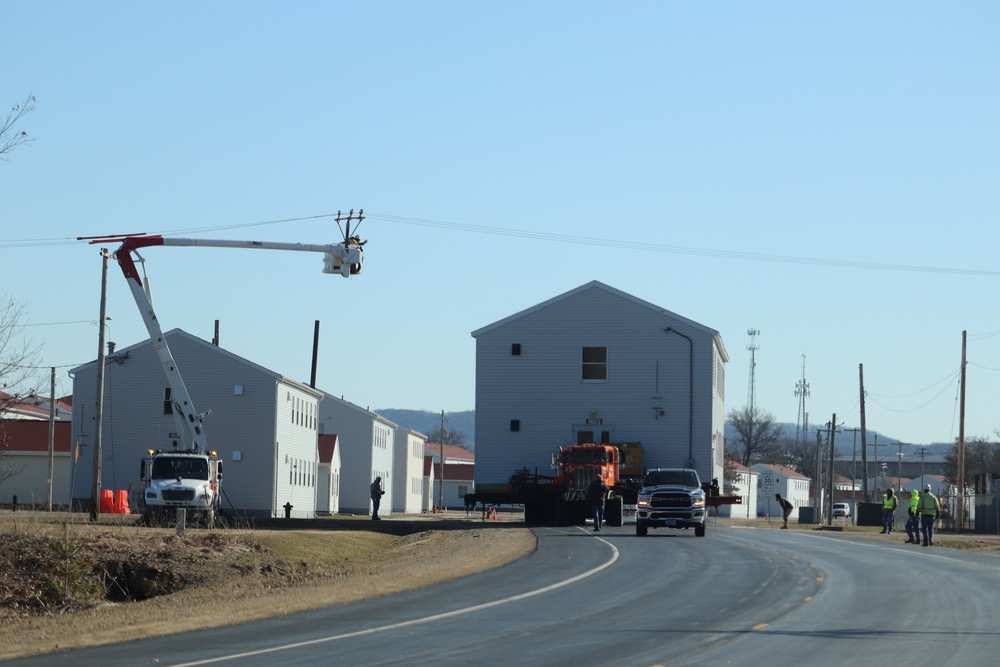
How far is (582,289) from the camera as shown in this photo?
56219 mm

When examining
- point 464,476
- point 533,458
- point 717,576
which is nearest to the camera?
point 717,576

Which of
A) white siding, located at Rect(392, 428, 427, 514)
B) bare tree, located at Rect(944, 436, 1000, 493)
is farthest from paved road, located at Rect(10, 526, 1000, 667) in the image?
bare tree, located at Rect(944, 436, 1000, 493)

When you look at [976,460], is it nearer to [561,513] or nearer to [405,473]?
[405,473]

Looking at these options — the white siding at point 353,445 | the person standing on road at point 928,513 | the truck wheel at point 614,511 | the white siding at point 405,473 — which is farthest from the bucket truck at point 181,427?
the white siding at point 405,473

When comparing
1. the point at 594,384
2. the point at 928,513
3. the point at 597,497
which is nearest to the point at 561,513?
the point at 597,497

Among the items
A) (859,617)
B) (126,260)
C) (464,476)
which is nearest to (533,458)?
(126,260)

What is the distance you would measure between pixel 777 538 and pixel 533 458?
17.1m

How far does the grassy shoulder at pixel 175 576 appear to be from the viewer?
18375 mm

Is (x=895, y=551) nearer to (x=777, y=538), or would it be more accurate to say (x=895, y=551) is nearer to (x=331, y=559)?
(x=777, y=538)

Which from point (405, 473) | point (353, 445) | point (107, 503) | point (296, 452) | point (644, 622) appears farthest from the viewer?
point (405, 473)

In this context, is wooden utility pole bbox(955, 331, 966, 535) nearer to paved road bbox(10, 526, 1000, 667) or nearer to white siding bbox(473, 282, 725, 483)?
white siding bbox(473, 282, 725, 483)

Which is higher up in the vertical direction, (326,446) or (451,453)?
(326,446)

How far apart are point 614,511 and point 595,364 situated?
12.3 metres

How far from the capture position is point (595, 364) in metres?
55.8
